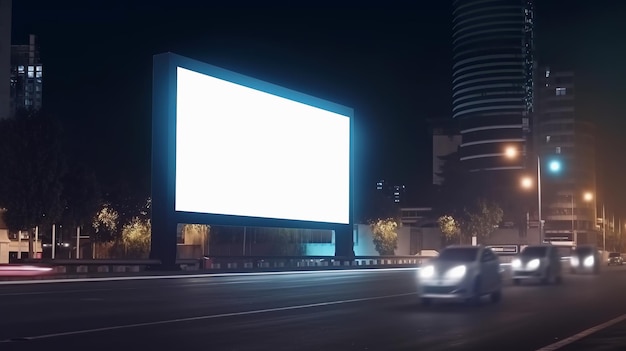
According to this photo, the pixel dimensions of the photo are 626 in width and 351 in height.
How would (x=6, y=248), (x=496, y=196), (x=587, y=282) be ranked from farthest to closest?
(x=496, y=196)
(x=6, y=248)
(x=587, y=282)

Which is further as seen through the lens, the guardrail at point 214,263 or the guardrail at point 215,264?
the guardrail at point 214,263

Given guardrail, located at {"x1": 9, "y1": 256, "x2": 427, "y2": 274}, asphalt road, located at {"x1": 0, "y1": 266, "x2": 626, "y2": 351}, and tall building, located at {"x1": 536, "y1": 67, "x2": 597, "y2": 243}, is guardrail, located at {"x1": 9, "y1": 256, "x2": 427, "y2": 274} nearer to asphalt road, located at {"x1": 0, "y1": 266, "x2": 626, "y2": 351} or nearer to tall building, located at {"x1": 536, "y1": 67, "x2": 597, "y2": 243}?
asphalt road, located at {"x1": 0, "y1": 266, "x2": 626, "y2": 351}

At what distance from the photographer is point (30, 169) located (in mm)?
60312

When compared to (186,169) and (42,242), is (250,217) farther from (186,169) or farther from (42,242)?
(42,242)

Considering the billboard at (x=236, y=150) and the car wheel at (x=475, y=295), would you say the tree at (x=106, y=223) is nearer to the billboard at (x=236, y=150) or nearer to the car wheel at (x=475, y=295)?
the billboard at (x=236, y=150)

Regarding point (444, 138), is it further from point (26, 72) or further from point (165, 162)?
point (165, 162)

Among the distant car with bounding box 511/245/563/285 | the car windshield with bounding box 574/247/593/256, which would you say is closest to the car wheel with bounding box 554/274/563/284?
the distant car with bounding box 511/245/563/285

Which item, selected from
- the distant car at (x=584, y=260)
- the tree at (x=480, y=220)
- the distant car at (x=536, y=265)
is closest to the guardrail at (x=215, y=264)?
the distant car at (x=584, y=260)

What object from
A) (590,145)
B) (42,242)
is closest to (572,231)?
(590,145)

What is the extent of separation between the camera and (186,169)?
5053cm

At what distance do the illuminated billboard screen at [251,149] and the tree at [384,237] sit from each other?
2696cm

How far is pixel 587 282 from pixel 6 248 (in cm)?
5744

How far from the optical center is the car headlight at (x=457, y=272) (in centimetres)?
2322

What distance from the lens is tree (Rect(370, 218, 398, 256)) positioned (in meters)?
92.8
